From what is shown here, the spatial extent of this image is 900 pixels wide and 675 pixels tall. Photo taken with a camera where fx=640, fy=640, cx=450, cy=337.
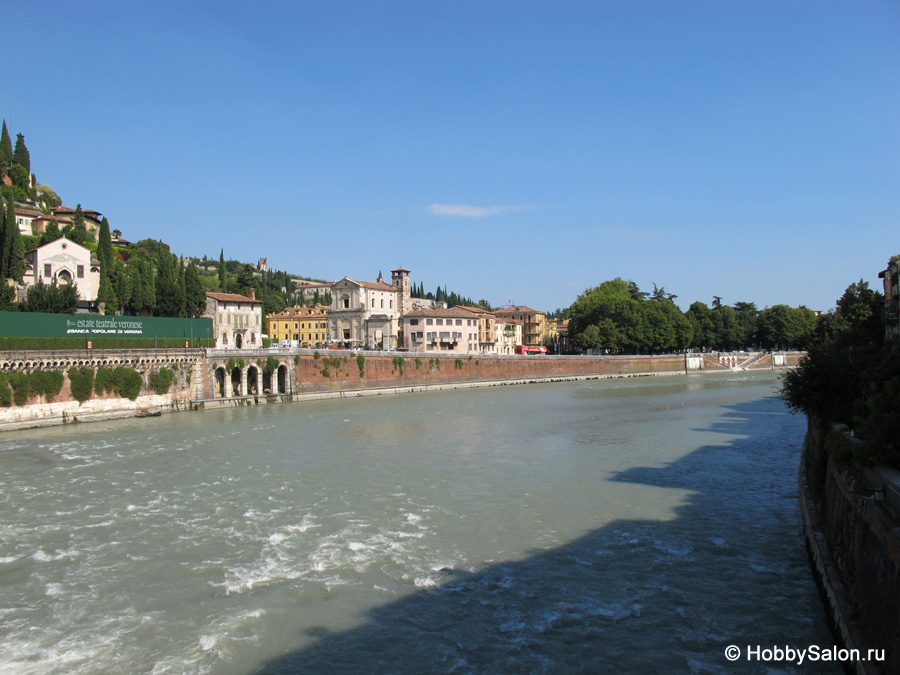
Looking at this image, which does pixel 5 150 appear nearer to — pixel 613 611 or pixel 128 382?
pixel 128 382

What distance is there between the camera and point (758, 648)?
371 inches

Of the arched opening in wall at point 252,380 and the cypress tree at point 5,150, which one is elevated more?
the cypress tree at point 5,150

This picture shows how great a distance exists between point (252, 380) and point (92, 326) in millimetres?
11439

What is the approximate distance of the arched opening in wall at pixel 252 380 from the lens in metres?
46.1

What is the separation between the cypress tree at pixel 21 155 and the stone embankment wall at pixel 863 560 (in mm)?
107453

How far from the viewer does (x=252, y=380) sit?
4650 cm

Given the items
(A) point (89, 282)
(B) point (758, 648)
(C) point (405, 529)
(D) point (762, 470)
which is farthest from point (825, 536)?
(A) point (89, 282)

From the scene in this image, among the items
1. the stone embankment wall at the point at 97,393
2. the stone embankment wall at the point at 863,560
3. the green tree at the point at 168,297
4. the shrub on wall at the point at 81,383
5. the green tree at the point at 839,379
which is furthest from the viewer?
Answer: the green tree at the point at 168,297

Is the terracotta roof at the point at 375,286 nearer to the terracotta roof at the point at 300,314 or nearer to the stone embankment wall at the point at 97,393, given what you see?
the terracotta roof at the point at 300,314

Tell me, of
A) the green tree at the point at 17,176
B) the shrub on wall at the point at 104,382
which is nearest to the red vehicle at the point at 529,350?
the shrub on wall at the point at 104,382

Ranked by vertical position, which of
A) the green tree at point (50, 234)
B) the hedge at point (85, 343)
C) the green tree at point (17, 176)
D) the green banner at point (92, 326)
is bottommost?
the hedge at point (85, 343)

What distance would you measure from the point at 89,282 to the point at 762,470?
179 feet

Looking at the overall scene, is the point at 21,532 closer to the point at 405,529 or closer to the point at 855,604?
the point at 405,529

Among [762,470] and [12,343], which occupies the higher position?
[12,343]
